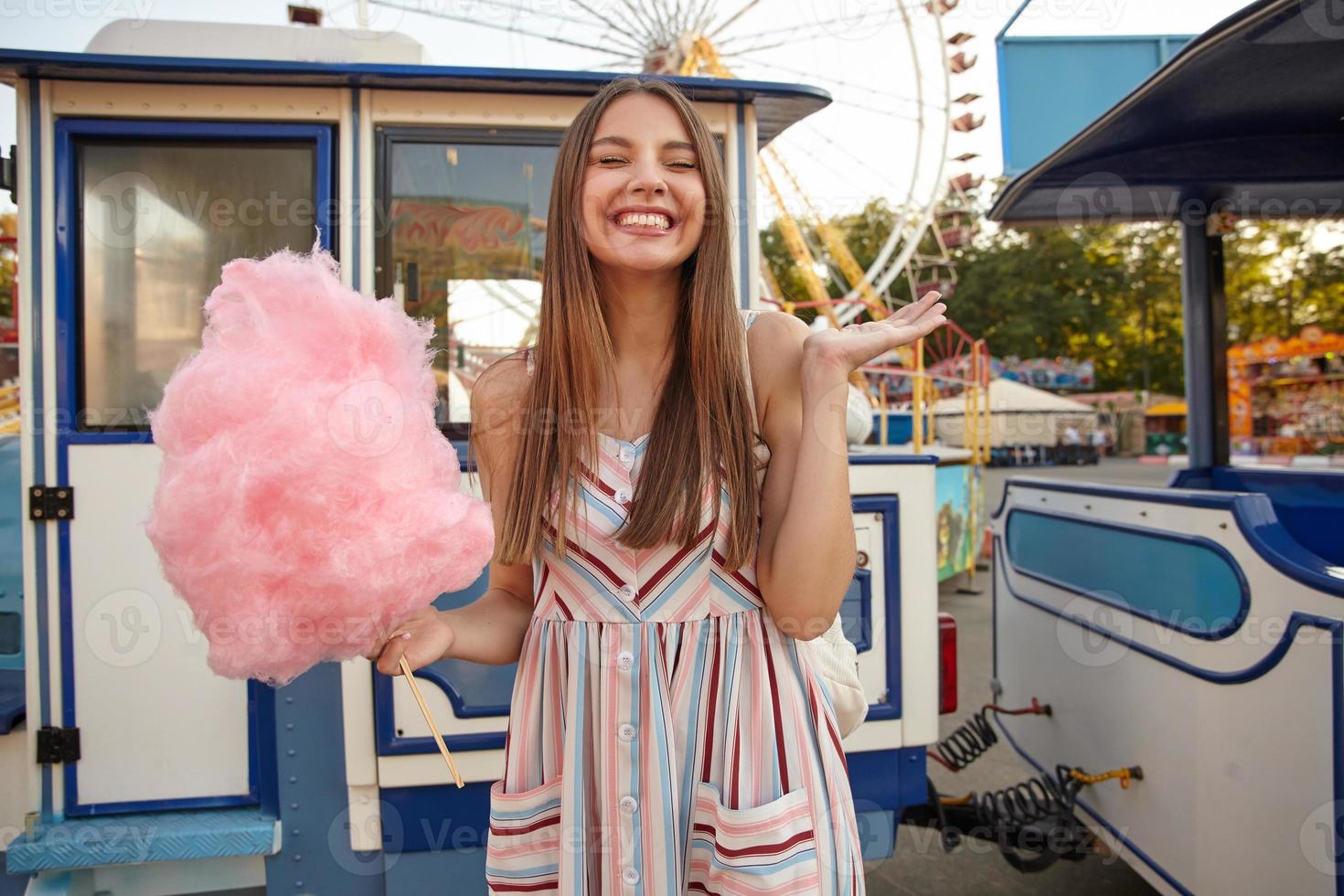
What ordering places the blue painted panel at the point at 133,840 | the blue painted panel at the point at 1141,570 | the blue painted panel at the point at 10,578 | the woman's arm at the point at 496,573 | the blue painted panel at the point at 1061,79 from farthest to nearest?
the blue painted panel at the point at 1061,79 → the blue painted panel at the point at 10,578 → the blue painted panel at the point at 1141,570 → the blue painted panel at the point at 133,840 → the woman's arm at the point at 496,573

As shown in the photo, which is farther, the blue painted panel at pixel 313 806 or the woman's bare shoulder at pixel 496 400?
the blue painted panel at pixel 313 806

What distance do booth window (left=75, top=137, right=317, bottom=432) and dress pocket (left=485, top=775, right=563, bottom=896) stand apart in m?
1.69

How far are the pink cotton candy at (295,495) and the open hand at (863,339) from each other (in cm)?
55

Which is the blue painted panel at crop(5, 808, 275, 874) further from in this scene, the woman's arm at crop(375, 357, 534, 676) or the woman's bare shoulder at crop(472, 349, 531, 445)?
the woman's bare shoulder at crop(472, 349, 531, 445)

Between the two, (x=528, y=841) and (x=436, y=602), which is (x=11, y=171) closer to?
(x=436, y=602)

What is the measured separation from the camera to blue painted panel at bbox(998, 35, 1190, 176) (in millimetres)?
3430

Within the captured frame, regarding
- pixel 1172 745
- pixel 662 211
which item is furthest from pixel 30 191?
pixel 1172 745

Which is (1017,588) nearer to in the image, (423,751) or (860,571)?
(860,571)

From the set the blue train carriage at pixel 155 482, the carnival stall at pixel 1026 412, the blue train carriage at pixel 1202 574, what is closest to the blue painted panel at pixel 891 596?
the blue train carriage at pixel 155 482

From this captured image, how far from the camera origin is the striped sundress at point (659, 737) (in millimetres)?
1148

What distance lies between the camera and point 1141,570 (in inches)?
101

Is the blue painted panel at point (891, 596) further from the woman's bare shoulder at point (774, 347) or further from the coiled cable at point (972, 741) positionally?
the woman's bare shoulder at point (774, 347)

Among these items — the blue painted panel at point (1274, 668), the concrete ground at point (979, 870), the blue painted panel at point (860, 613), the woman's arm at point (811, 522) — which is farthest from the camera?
the concrete ground at point (979, 870)

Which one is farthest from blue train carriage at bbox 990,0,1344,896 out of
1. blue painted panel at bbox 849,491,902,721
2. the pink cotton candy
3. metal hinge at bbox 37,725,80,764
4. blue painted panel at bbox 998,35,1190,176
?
metal hinge at bbox 37,725,80,764
